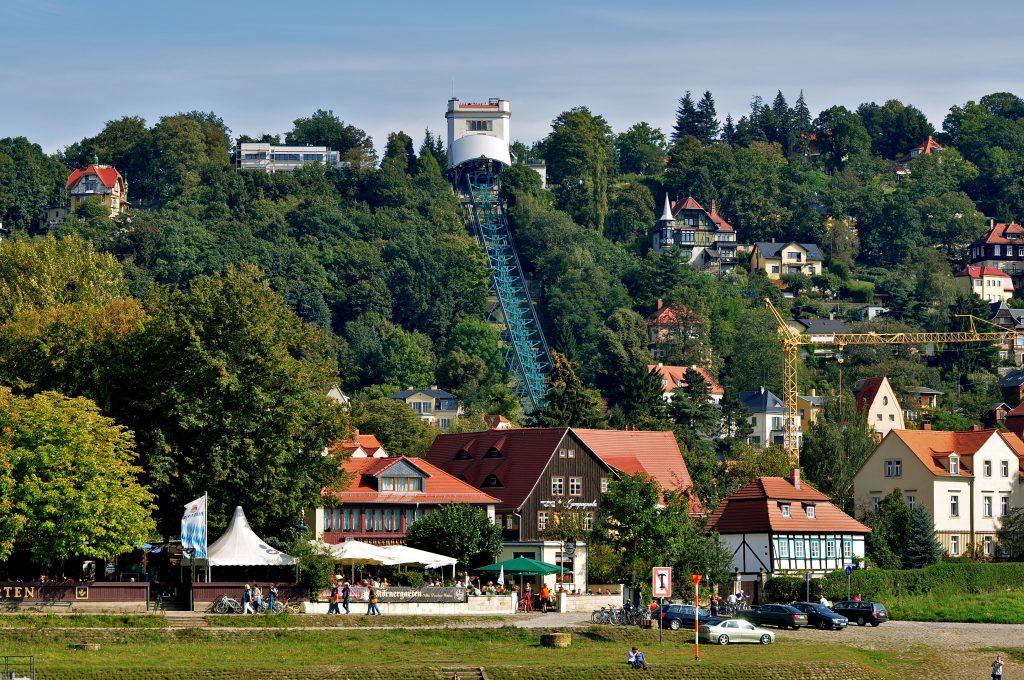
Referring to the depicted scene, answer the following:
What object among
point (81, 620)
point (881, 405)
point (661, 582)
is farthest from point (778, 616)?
point (881, 405)

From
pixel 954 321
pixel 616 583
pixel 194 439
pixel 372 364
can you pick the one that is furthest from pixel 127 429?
pixel 954 321

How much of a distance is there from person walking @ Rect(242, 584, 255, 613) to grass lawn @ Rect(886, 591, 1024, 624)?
27535 millimetres

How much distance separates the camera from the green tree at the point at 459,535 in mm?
77812

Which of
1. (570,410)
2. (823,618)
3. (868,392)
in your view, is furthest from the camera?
(868,392)

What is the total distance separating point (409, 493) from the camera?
8419 centimetres

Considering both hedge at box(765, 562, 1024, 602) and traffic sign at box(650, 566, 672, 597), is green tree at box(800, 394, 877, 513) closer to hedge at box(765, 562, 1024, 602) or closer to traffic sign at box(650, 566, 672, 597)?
hedge at box(765, 562, 1024, 602)

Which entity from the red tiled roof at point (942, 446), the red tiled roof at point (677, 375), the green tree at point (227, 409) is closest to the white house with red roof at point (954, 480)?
the red tiled roof at point (942, 446)

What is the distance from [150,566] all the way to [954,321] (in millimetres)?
134812

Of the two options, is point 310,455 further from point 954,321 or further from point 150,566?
point 954,321

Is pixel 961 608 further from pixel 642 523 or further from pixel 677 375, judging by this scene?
pixel 677 375

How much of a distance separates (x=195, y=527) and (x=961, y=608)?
1282 inches

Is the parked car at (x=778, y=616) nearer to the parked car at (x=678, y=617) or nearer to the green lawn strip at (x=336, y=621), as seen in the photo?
the parked car at (x=678, y=617)

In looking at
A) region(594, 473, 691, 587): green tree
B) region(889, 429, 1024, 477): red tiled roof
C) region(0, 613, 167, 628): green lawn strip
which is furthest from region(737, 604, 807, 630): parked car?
region(889, 429, 1024, 477): red tiled roof

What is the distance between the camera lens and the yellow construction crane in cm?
16325
